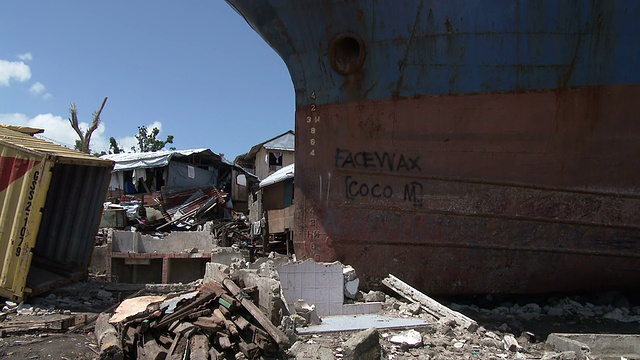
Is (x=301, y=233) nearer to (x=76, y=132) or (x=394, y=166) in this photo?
(x=394, y=166)

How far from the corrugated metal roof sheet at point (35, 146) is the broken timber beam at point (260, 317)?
4.18 m

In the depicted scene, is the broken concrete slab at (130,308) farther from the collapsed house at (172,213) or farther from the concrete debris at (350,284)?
the collapsed house at (172,213)

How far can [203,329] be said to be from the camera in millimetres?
4762

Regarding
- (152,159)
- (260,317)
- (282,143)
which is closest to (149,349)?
(260,317)

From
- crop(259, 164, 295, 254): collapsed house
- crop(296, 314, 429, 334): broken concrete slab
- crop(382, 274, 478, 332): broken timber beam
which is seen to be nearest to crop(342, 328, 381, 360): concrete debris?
crop(296, 314, 429, 334): broken concrete slab

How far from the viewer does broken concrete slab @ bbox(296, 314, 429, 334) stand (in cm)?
539

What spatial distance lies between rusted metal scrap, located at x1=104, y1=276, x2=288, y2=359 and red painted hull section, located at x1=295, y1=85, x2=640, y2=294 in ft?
7.54

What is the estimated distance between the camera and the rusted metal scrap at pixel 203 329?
15.1 feet

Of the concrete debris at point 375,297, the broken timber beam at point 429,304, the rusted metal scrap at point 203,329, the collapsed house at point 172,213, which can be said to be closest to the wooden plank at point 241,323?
the rusted metal scrap at point 203,329

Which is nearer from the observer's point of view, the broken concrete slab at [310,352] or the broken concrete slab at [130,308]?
the broken concrete slab at [310,352]

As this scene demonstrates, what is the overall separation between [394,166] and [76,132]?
2513cm

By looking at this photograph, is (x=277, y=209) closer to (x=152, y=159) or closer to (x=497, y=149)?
(x=497, y=149)

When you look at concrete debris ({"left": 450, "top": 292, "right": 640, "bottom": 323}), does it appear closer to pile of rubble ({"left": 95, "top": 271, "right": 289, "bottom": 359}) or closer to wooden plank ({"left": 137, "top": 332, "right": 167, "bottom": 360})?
pile of rubble ({"left": 95, "top": 271, "right": 289, "bottom": 359})

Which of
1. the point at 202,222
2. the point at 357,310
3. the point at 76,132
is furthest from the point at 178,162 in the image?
the point at 357,310
